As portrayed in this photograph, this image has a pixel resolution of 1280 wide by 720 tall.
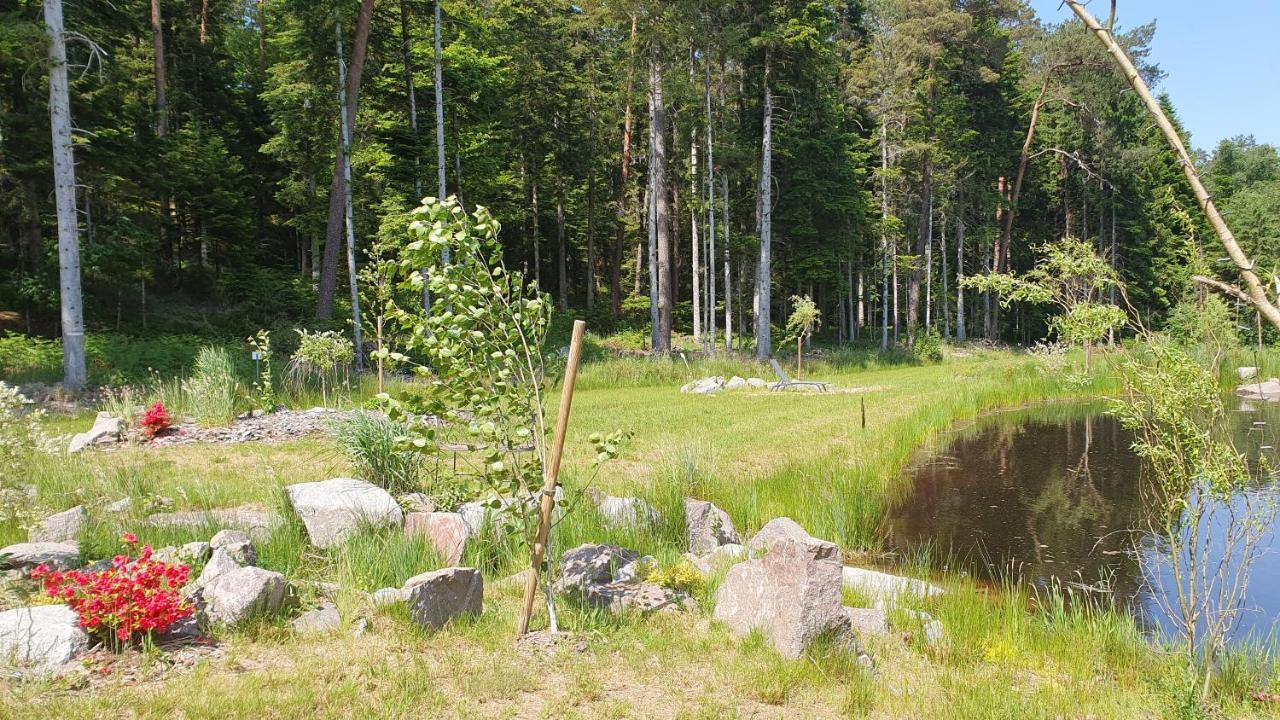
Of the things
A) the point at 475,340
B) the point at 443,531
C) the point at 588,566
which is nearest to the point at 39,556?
the point at 443,531

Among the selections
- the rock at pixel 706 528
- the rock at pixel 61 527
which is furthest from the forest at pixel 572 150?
the rock at pixel 706 528

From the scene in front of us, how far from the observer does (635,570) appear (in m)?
4.92

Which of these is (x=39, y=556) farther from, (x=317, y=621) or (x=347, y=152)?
(x=347, y=152)

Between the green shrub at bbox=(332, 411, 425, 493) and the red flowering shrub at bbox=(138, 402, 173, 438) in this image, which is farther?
the red flowering shrub at bbox=(138, 402, 173, 438)

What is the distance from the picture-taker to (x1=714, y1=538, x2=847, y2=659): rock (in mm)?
3793

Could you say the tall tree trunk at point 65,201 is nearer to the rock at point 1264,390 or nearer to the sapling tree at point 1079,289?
the sapling tree at point 1079,289

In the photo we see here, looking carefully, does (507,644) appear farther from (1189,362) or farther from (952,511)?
(952,511)

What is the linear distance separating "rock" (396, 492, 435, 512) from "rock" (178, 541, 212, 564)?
118 centimetres

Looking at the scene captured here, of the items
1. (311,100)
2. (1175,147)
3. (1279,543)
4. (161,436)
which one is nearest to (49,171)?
(311,100)

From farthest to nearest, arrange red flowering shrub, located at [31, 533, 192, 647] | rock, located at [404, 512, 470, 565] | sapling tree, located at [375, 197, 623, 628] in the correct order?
rock, located at [404, 512, 470, 565] → sapling tree, located at [375, 197, 623, 628] → red flowering shrub, located at [31, 533, 192, 647]

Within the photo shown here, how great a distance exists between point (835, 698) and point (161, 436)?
8.56 metres

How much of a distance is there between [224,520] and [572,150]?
76.4 feet

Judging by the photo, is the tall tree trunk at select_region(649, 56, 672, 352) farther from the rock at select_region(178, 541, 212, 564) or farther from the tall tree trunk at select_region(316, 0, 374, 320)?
the rock at select_region(178, 541, 212, 564)

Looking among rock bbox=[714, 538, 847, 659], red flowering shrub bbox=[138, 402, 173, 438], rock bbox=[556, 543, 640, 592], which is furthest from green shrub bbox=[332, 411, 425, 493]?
red flowering shrub bbox=[138, 402, 173, 438]
